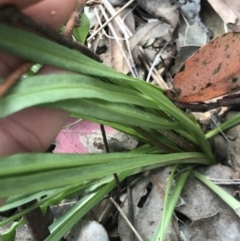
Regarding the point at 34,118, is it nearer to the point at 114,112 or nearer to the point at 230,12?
the point at 114,112

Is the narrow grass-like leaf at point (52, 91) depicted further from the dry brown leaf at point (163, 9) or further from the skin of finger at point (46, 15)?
the dry brown leaf at point (163, 9)

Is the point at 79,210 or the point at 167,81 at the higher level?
the point at 167,81

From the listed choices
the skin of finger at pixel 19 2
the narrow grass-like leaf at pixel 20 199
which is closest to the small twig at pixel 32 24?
the skin of finger at pixel 19 2

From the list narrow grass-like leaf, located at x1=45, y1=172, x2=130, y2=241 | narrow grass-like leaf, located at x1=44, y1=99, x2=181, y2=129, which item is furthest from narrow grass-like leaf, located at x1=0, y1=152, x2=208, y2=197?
narrow grass-like leaf, located at x1=45, y1=172, x2=130, y2=241

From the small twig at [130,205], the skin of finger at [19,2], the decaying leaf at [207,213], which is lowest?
the small twig at [130,205]

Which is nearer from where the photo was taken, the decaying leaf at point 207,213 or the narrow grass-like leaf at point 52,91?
the narrow grass-like leaf at point 52,91

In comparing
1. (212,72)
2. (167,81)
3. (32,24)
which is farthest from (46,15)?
(167,81)

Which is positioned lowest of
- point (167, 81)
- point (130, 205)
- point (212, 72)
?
point (130, 205)
